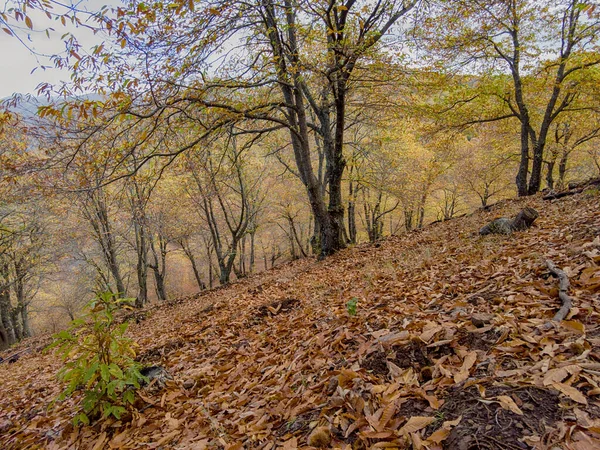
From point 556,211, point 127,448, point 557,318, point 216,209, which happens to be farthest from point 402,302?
point 216,209

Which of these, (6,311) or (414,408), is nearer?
(414,408)

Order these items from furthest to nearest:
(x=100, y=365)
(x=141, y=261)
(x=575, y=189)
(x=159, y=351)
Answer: (x=141, y=261) < (x=575, y=189) < (x=159, y=351) < (x=100, y=365)

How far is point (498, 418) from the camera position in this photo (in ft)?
4.79

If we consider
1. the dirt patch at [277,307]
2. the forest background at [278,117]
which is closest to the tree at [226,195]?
the forest background at [278,117]

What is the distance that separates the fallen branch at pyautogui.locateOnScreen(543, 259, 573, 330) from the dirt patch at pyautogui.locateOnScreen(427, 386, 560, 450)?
79 cm

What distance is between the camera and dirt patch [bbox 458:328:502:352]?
83.7 inches

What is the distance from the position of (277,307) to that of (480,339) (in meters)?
3.34

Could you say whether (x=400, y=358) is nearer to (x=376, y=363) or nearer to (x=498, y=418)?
(x=376, y=363)

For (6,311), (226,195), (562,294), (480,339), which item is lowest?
(6,311)

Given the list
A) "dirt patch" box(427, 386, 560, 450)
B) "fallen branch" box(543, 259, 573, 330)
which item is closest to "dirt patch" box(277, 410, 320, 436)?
"dirt patch" box(427, 386, 560, 450)

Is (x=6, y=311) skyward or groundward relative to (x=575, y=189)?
groundward

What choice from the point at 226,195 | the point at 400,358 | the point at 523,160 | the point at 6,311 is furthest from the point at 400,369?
the point at 6,311

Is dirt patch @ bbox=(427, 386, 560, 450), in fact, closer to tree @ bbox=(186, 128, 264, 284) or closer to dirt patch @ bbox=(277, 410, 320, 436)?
dirt patch @ bbox=(277, 410, 320, 436)

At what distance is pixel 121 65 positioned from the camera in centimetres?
392
